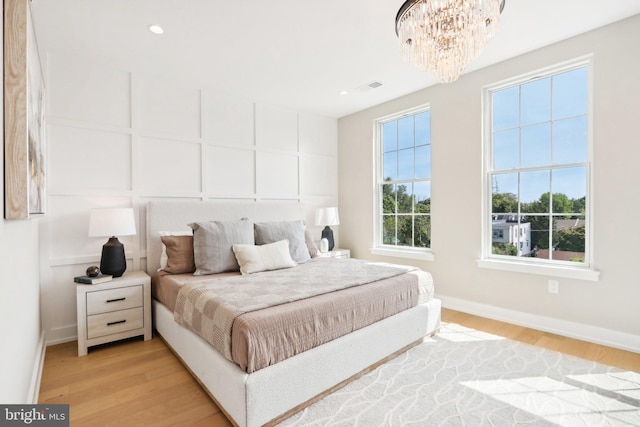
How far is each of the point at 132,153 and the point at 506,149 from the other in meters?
3.87

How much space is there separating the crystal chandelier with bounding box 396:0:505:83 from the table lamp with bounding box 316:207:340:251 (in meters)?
2.65

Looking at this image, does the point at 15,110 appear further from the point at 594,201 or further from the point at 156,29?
the point at 594,201

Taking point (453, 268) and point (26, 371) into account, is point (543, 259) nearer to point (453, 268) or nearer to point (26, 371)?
point (453, 268)

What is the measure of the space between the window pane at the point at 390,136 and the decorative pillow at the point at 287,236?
6.25ft

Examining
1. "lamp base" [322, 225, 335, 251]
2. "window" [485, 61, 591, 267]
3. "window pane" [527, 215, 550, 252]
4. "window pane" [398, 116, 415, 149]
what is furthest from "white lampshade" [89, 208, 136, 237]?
"window pane" [527, 215, 550, 252]

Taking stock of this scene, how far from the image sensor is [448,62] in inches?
76.2

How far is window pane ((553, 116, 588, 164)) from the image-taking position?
9.17 ft

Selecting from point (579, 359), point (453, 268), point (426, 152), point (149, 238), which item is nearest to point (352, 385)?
point (579, 359)

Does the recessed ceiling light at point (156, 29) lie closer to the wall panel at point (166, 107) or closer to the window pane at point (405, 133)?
the wall panel at point (166, 107)

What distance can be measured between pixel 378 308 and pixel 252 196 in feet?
7.72

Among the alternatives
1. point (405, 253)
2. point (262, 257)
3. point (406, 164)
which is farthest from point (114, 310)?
point (406, 164)

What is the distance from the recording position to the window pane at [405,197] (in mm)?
4184

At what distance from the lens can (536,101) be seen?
311 cm

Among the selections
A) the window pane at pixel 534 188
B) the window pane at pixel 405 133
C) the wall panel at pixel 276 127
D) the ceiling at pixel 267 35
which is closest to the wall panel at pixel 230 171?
the wall panel at pixel 276 127
